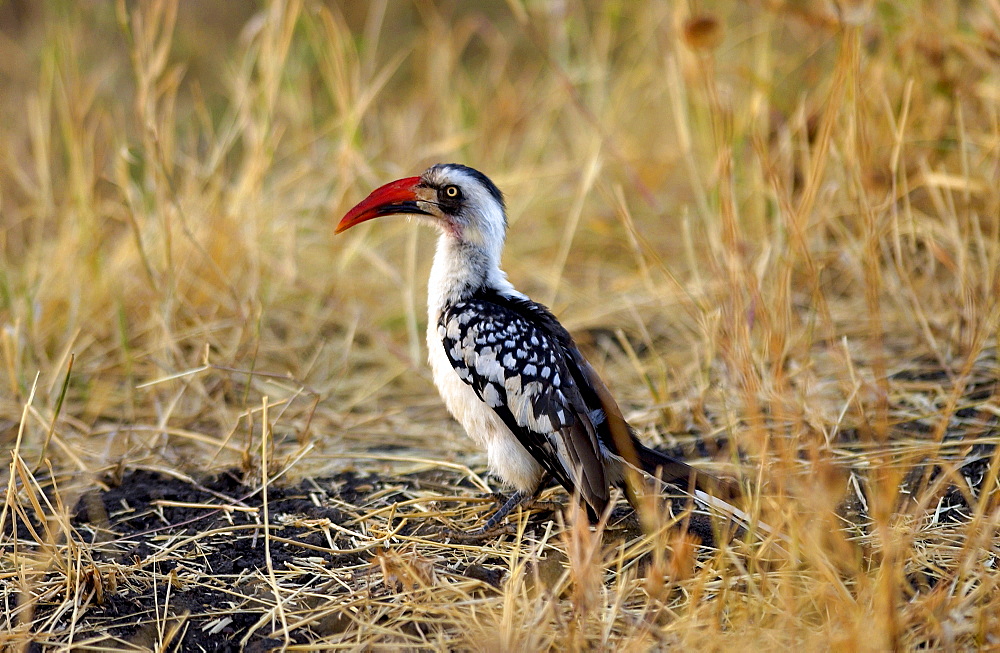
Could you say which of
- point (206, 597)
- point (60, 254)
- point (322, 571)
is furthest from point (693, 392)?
point (60, 254)

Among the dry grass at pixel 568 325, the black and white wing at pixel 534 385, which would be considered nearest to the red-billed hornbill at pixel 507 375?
the black and white wing at pixel 534 385

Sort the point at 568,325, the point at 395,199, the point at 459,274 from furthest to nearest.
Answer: the point at 568,325 < the point at 395,199 < the point at 459,274

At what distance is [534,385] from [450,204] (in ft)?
2.49

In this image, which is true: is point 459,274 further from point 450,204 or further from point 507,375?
point 507,375

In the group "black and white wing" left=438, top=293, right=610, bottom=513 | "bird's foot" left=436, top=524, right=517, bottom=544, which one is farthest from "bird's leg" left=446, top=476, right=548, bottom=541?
"black and white wing" left=438, top=293, right=610, bottom=513

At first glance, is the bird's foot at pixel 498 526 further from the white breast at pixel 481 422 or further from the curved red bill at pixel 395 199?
the curved red bill at pixel 395 199

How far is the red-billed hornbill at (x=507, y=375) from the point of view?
8.51 ft

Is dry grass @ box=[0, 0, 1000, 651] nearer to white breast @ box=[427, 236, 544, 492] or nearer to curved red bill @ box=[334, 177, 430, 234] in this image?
white breast @ box=[427, 236, 544, 492]

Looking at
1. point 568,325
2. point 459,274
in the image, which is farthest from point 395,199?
point 568,325

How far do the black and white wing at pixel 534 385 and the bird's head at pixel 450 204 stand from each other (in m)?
0.31

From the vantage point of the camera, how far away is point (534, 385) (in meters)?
2.64

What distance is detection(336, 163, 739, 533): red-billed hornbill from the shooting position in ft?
8.51

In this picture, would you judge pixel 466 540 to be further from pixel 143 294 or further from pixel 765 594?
pixel 143 294

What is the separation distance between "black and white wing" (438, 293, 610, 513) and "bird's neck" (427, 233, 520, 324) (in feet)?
0.38
